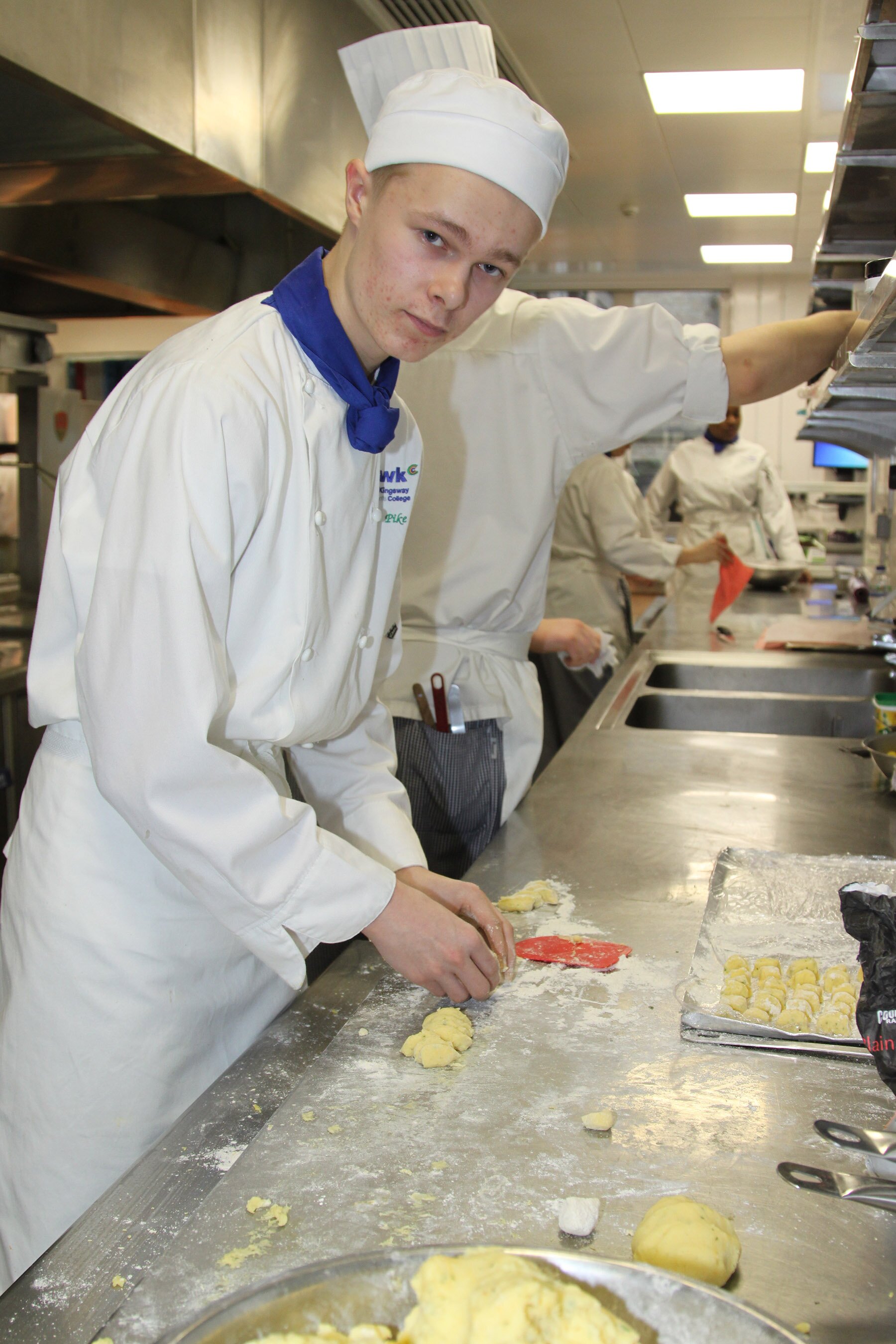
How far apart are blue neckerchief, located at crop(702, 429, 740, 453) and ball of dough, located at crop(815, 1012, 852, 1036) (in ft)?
20.2

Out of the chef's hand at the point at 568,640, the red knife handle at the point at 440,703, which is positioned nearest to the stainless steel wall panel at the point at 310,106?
the chef's hand at the point at 568,640

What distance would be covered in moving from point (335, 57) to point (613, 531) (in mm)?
2250

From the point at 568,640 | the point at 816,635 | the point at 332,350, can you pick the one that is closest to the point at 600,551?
the point at 816,635

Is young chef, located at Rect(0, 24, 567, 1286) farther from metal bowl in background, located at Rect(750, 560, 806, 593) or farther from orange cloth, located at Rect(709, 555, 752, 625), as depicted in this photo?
metal bowl in background, located at Rect(750, 560, 806, 593)

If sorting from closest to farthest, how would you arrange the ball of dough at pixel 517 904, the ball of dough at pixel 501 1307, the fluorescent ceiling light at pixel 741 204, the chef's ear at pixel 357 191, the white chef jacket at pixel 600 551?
the ball of dough at pixel 501 1307
the chef's ear at pixel 357 191
the ball of dough at pixel 517 904
the white chef jacket at pixel 600 551
the fluorescent ceiling light at pixel 741 204

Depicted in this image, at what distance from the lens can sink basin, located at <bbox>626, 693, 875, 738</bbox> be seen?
2.64 meters

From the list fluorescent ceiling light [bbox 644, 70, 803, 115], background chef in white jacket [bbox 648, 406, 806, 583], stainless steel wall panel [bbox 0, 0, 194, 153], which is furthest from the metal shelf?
background chef in white jacket [bbox 648, 406, 806, 583]

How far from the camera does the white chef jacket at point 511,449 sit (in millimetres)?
1947

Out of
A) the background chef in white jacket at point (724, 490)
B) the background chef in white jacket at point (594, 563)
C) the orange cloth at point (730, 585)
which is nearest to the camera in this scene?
the orange cloth at point (730, 585)

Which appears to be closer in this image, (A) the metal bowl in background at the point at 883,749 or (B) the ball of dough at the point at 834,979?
(B) the ball of dough at the point at 834,979

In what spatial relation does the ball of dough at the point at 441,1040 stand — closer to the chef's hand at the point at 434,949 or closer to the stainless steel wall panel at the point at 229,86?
the chef's hand at the point at 434,949

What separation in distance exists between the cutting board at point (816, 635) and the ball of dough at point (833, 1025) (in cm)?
235

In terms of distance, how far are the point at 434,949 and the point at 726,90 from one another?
15.6 ft

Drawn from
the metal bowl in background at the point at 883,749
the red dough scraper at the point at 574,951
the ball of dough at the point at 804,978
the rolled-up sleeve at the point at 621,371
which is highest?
the rolled-up sleeve at the point at 621,371
